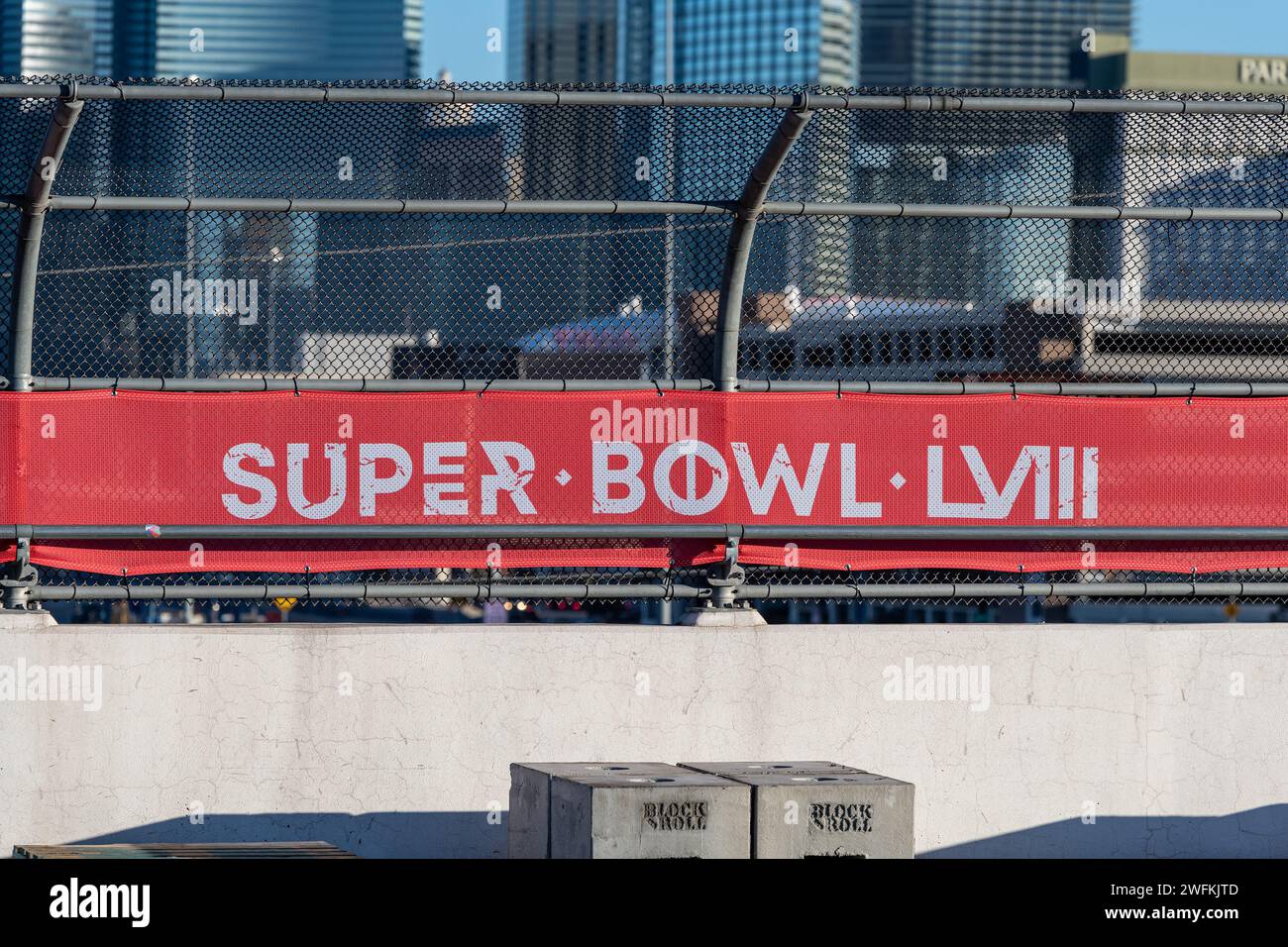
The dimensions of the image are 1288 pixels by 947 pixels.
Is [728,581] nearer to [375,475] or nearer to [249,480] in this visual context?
[375,475]

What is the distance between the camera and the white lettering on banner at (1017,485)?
27.6 feet

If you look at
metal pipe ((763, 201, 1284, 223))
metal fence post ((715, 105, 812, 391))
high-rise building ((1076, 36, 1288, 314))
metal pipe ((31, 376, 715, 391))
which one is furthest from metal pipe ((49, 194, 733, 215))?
high-rise building ((1076, 36, 1288, 314))

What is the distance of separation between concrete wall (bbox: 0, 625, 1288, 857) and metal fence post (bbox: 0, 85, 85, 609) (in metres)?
0.27

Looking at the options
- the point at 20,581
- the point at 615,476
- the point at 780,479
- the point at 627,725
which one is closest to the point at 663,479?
the point at 615,476

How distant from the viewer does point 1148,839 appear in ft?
27.2

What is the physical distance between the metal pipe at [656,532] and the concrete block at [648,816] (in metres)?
1.70

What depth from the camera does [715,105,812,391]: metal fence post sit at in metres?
7.80

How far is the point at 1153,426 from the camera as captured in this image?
854 cm

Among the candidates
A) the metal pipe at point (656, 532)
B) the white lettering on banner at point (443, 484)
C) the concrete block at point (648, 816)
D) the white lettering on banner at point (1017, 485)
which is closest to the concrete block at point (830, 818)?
the concrete block at point (648, 816)

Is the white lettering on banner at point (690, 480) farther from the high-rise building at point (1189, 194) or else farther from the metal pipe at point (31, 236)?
the metal pipe at point (31, 236)

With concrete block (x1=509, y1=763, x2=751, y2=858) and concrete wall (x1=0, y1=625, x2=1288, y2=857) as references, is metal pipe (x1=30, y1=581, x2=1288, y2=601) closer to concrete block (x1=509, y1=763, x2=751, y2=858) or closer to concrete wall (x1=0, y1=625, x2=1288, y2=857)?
concrete wall (x1=0, y1=625, x2=1288, y2=857)
